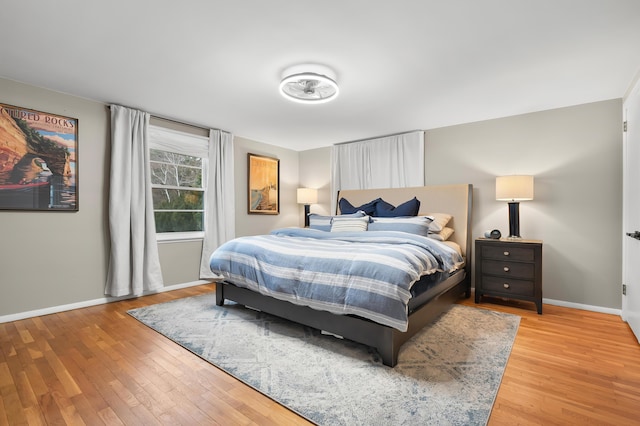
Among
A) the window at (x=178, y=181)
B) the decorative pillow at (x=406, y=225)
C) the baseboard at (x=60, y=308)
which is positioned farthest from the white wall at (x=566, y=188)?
the baseboard at (x=60, y=308)

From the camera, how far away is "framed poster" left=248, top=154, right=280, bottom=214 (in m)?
5.02

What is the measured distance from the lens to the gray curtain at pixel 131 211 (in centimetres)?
340

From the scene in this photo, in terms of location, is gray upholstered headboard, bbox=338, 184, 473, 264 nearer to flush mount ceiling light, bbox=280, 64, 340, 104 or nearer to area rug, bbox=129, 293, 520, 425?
area rug, bbox=129, 293, 520, 425

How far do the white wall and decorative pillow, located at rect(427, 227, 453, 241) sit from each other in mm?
432

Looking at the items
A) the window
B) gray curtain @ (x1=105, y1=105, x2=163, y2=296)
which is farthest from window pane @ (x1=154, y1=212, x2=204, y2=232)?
gray curtain @ (x1=105, y1=105, x2=163, y2=296)

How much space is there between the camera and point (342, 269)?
2.11 meters

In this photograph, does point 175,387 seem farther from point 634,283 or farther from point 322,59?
point 634,283

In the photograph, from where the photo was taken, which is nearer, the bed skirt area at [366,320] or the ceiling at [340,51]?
the ceiling at [340,51]

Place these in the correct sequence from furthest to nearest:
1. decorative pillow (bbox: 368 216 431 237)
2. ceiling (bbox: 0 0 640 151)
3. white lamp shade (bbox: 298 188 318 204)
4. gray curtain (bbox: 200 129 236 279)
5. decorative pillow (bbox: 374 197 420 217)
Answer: white lamp shade (bbox: 298 188 318 204), gray curtain (bbox: 200 129 236 279), decorative pillow (bbox: 374 197 420 217), decorative pillow (bbox: 368 216 431 237), ceiling (bbox: 0 0 640 151)

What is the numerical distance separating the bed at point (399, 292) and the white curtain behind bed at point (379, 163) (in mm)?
317

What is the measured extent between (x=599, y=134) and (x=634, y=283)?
1.59 m

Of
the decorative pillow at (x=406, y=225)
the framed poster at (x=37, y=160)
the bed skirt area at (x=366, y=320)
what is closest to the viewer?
the bed skirt area at (x=366, y=320)

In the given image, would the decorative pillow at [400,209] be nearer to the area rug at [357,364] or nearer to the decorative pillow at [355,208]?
the decorative pillow at [355,208]

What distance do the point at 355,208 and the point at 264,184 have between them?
1.71m
